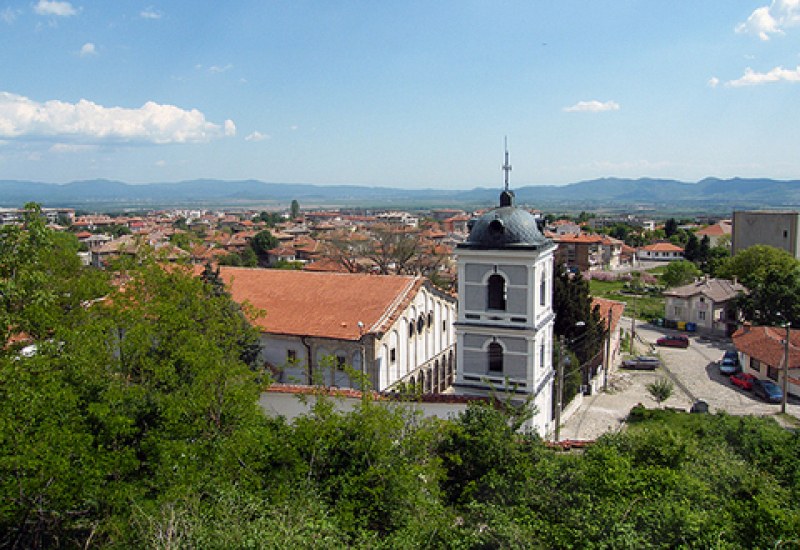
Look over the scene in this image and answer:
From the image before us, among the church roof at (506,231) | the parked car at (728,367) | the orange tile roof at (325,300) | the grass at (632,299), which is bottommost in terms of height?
the grass at (632,299)

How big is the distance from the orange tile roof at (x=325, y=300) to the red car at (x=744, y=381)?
2081 cm

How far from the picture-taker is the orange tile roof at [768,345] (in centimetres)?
3506

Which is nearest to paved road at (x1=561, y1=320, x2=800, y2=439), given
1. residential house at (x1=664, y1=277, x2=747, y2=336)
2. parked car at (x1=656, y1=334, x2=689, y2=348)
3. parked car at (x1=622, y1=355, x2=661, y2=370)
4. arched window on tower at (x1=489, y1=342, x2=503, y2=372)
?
parked car at (x1=622, y1=355, x2=661, y2=370)

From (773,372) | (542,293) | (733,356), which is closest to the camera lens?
(542,293)

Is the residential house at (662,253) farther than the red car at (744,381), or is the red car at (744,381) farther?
the residential house at (662,253)

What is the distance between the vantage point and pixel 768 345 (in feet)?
122

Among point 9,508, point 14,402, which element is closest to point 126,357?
point 14,402

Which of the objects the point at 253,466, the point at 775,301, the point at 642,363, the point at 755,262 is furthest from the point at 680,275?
the point at 253,466

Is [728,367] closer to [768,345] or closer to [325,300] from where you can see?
[768,345]

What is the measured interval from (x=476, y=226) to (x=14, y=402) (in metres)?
14.5

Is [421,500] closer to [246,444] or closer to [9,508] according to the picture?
[246,444]

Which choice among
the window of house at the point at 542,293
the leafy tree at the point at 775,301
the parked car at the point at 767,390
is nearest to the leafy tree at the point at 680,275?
the leafy tree at the point at 775,301

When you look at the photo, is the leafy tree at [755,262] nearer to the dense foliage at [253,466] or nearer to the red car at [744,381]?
the red car at [744,381]

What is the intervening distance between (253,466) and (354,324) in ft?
43.4
